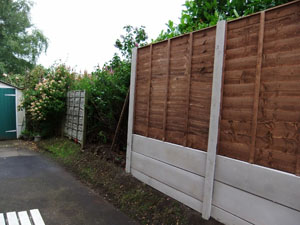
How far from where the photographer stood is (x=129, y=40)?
539 centimetres

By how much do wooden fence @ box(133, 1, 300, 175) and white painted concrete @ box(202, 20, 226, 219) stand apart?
4 cm

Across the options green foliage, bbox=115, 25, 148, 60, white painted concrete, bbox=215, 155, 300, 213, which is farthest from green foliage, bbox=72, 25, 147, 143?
white painted concrete, bbox=215, 155, 300, 213

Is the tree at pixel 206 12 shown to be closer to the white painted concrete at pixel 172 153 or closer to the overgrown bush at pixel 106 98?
the overgrown bush at pixel 106 98

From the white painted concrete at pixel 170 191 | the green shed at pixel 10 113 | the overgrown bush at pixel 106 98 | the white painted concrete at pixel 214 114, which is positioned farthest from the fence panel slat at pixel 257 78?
the green shed at pixel 10 113

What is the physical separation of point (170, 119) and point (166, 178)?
84cm

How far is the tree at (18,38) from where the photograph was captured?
55.6 ft

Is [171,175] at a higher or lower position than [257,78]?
lower

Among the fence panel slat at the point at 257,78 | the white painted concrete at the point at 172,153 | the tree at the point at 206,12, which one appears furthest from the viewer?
the tree at the point at 206,12

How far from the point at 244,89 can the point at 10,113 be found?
27.8 ft

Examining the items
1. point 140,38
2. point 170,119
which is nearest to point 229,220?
point 170,119

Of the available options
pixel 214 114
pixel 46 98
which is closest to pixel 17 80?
pixel 46 98

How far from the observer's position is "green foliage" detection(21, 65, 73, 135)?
7.11m

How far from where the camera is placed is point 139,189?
11.3 feet

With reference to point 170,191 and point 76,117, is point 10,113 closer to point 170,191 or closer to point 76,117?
point 76,117
